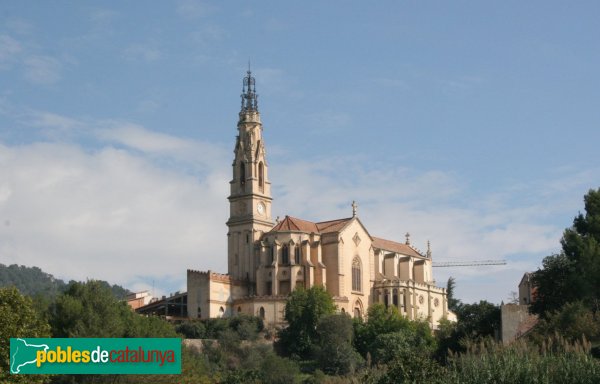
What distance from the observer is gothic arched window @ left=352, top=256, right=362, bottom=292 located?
107 meters

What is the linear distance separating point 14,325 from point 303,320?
49975mm

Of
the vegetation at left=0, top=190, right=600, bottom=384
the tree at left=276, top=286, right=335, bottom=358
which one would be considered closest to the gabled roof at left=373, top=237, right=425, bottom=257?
the vegetation at left=0, top=190, right=600, bottom=384

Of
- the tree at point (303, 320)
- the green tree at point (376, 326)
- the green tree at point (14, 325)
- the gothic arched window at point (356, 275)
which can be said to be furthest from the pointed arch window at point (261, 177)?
the green tree at point (14, 325)

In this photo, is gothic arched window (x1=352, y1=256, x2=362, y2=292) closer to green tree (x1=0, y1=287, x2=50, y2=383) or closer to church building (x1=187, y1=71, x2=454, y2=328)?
church building (x1=187, y1=71, x2=454, y2=328)

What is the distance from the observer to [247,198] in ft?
354

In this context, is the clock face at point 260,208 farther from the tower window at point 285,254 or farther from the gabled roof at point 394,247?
the gabled roof at point 394,247

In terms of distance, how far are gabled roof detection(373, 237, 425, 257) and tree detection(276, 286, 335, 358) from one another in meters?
18.5

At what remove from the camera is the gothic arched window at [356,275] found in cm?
10681

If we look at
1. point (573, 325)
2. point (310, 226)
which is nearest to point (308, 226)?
point (310, 226)

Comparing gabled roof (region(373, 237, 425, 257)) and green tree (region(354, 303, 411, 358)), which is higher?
gabled roof (region(373, 237, 425, 257))

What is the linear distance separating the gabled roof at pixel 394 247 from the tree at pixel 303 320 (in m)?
18.5

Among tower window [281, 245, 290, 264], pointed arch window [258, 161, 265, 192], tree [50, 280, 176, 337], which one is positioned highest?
pointed arch window [258, 161, 265, 192]

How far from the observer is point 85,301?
6134 centimetres

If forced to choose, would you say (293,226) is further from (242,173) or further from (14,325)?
(14,325)
